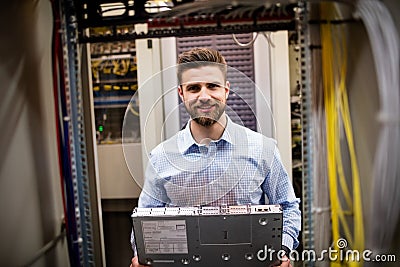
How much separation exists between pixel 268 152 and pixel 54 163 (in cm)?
69

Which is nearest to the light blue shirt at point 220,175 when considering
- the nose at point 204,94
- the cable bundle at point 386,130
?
the nose at point 204,94

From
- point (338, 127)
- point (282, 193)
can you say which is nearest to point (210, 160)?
point (282, 193)

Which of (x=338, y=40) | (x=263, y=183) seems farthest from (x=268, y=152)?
(x=338, y=40)

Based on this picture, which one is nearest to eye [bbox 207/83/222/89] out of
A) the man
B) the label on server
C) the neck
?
the man

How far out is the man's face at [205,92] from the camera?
121cm

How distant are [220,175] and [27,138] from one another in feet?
1.87

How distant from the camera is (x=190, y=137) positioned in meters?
1.32

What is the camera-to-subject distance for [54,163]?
3.67ft

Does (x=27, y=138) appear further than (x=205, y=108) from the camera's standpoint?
No

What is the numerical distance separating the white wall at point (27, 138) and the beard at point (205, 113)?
430 mm

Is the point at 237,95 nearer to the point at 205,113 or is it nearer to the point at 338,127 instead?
the point at 205,113

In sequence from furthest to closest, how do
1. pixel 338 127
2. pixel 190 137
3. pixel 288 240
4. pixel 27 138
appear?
pixel 190 137
pixel 288 240
pixel 27 138
pixel 338 127

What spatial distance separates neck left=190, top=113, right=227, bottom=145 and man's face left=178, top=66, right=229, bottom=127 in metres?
0.01

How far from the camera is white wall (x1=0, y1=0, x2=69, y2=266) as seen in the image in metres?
0.98
